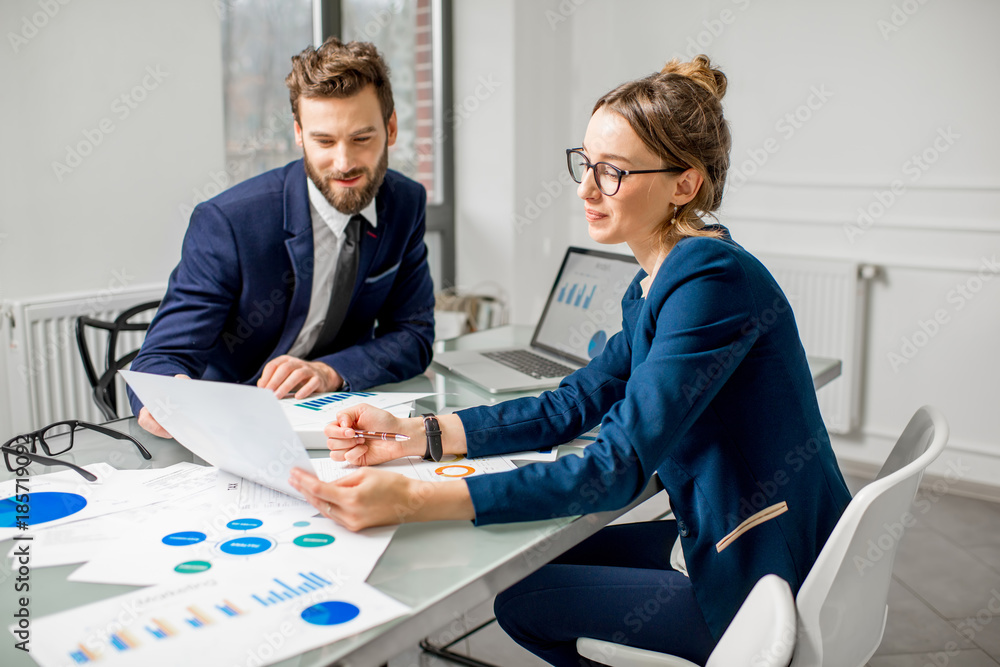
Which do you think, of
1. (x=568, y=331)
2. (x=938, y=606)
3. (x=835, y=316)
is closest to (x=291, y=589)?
(x=568, y=331)

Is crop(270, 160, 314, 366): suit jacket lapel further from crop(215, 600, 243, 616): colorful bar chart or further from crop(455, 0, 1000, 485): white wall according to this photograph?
crop(455, 0, 1000, 485): white wall

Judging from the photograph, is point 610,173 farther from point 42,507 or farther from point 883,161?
point 883,161

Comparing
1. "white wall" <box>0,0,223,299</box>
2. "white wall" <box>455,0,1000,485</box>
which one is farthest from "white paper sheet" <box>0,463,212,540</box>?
"white wall" <box>455,0,1000,485</box>

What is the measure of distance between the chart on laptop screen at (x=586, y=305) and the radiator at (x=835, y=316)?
1600mm

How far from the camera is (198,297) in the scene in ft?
5.77

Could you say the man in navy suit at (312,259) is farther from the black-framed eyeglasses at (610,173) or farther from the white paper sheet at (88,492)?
the black-framed eyeglasses at (610,173)

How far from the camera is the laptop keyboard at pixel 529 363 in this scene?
1.80m

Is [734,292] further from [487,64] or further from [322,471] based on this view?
[487,64]

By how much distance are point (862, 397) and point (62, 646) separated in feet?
10.4

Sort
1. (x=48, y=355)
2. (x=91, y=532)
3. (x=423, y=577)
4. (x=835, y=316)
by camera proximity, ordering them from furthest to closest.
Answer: (x=835, y=316)
(x=48, y=355)
(x=91, y=532)
(x=423, y=577)

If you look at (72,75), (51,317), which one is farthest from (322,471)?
(72,75)

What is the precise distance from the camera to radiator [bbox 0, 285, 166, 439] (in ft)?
8.05

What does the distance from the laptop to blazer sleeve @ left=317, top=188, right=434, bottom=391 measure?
83mm

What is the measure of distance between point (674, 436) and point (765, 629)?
264mm
